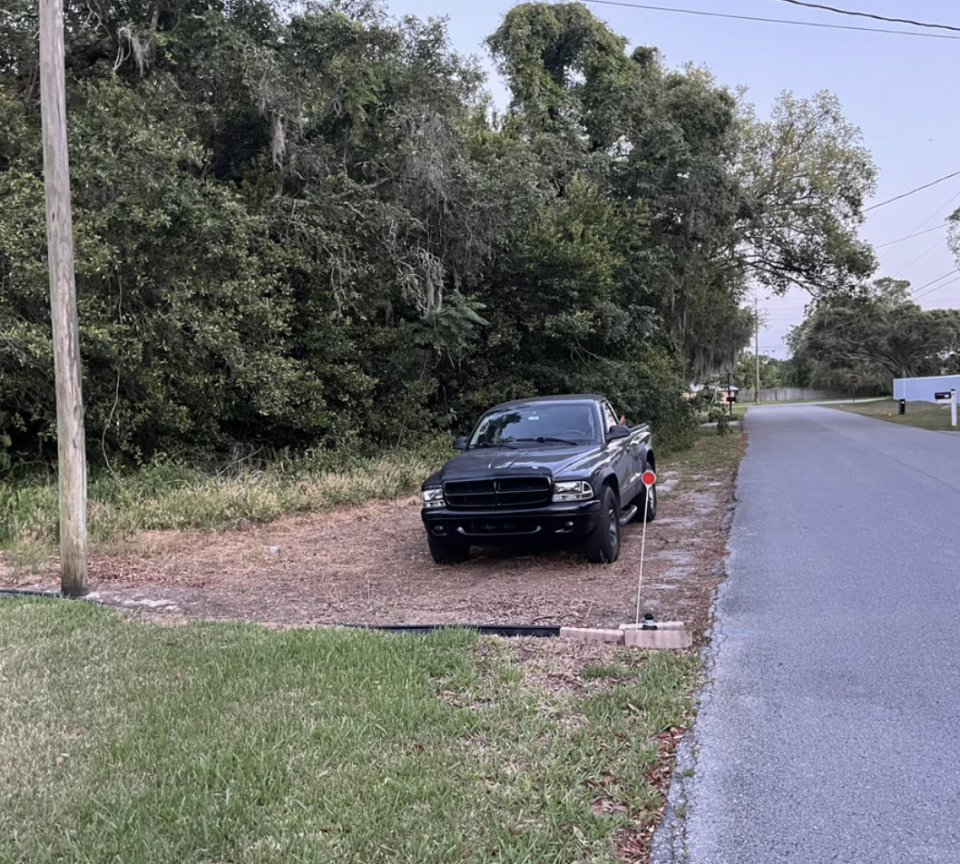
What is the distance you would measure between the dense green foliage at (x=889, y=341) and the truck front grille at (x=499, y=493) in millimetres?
62682

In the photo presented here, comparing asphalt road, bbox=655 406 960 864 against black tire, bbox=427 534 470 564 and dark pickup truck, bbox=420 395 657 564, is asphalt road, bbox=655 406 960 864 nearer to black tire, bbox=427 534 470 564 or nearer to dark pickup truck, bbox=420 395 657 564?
dark pickup truck, bbox=420 395 657 564

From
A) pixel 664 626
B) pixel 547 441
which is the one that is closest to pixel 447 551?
pixel 547 441

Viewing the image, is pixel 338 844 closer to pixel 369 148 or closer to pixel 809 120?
pixel 369 148

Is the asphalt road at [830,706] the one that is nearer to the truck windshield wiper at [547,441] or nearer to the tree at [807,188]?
the truck windshield wiper at [547,441]

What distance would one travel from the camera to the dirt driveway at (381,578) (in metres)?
6.62

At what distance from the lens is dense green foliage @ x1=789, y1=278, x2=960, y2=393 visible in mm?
68188

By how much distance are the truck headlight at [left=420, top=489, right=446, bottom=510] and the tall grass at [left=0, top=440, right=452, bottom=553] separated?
414 centimetres

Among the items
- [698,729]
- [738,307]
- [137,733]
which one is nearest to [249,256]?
[137,733]

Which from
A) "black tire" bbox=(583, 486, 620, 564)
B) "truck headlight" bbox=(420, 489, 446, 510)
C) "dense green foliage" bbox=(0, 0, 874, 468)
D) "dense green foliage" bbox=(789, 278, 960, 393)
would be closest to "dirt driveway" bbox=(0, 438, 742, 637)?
"black tire" bbox=(583, 486, 620, 564)

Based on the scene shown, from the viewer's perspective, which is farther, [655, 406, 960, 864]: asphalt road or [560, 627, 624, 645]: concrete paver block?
Answer: [560, 627, 624, 645]: concrete paver block

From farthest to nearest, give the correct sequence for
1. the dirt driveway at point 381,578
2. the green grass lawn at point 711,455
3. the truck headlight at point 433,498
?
the green grass lawn at point 711,455 → the truck headlight at point 433,498 → the dirt driveway at point 381,578

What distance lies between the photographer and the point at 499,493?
7789 mm

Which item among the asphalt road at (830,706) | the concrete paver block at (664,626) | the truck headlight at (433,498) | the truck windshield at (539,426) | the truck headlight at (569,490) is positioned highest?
the truck windshield at (539,426)

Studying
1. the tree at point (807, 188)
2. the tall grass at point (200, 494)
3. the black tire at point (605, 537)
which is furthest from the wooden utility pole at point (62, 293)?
the tree at point (807, 188)
